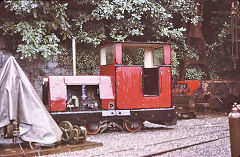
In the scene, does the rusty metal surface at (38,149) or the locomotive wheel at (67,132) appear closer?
the rusty metal surface at (38,149)

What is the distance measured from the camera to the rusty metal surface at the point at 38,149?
680 centimetres

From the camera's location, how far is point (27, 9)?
13219mm

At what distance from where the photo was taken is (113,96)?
10.6 metres

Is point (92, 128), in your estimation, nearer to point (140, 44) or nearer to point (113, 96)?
point (113, 96)

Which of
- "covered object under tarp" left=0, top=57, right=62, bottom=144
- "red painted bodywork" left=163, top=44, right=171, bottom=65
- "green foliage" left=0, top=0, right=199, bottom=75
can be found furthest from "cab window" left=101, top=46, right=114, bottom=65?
"covered object under tarp" left=0, top=57, right=62, bottom=144

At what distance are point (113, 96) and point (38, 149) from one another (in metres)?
3.72

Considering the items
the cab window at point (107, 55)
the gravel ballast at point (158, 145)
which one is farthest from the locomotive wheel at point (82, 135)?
the cab window at point (107, 55)

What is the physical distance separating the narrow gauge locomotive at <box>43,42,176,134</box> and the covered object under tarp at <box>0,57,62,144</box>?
2.41 meters

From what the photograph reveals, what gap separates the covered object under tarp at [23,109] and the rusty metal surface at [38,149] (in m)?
0.19

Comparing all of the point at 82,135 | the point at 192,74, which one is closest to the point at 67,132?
the point at 82,135

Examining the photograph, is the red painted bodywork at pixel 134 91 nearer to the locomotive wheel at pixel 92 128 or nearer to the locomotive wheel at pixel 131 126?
the locomotive wheel at pixel 131 126

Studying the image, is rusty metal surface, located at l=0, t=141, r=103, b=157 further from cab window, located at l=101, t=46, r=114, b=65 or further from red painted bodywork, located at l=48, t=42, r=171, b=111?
cab window, located at l=101, t=46, r=114, b=65

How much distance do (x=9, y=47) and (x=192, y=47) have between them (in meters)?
10.6

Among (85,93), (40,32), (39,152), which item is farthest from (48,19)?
(39,152)
